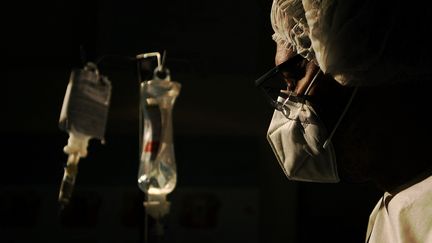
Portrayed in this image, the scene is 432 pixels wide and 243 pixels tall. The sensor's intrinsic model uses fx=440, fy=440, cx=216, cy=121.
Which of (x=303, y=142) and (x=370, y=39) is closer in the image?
(x=370, y=39)

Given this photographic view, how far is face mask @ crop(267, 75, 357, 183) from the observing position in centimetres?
101

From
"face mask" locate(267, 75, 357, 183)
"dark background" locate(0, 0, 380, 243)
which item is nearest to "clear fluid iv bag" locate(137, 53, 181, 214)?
"face mask" locate(267, 75, 357, 183)

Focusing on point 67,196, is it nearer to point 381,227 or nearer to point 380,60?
point 381,227

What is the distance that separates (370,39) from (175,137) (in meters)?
1.56

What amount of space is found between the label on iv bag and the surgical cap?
2.97 feet

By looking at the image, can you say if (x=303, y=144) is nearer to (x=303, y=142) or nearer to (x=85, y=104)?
(x=303, y=142)

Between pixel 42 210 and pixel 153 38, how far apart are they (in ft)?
3.52

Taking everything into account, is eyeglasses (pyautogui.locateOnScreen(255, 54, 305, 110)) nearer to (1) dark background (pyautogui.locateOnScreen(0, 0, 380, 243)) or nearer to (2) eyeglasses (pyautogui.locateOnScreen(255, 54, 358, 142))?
(2) eyeglasses (pyautogui.locateOnScreen(255, 54, 358, 142))

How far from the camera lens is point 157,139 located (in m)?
1.54

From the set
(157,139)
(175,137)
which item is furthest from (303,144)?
(175,137)

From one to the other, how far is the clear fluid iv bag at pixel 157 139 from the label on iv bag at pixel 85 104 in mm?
155

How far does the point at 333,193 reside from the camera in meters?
2.26

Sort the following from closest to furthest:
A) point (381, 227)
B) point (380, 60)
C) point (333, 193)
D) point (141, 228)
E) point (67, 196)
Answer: point (380, 60) < point (381, 227) < point (67, 196) < point (141, 228) < point (333, 193)

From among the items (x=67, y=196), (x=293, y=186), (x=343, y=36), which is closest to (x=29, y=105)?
(x=67, y=196)
